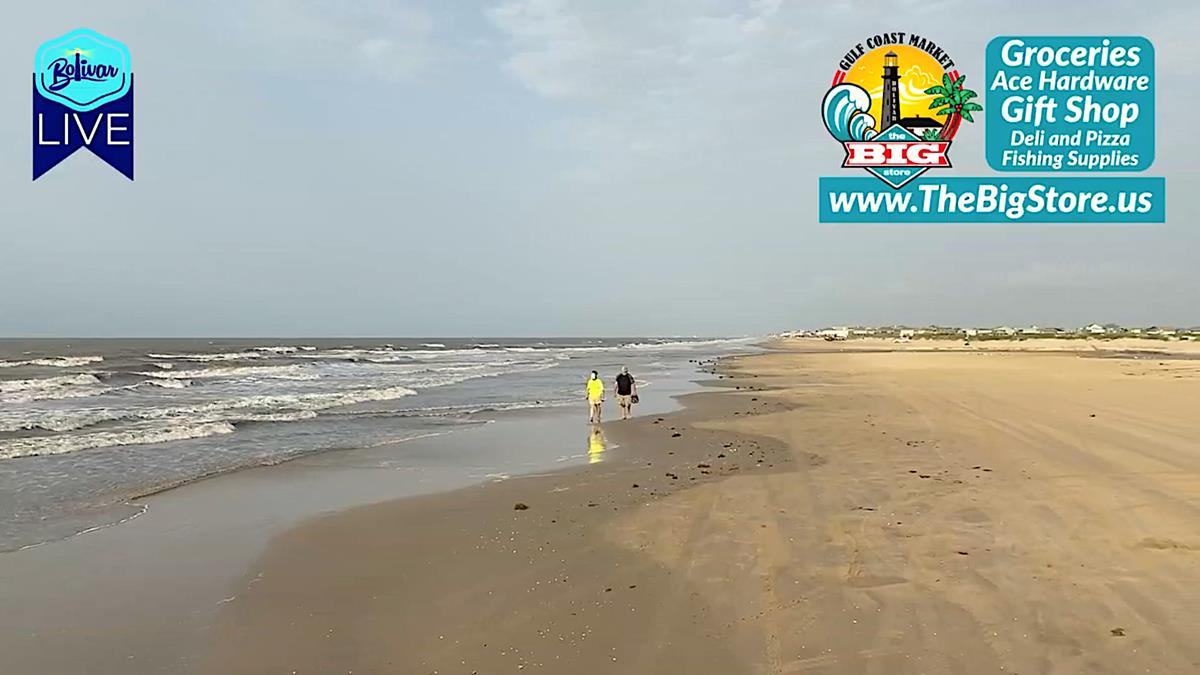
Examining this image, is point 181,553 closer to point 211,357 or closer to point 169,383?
point 169,383

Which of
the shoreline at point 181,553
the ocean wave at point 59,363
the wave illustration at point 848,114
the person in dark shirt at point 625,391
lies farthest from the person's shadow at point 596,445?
the ocean wave at point 59,363

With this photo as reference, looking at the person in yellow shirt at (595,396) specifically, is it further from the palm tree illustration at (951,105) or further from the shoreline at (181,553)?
the palm tree illustration at (951,105)

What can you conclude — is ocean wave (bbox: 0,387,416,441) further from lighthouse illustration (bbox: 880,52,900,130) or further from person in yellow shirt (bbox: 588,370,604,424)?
lighthouse illustration (bbox: 880,52,900,130)

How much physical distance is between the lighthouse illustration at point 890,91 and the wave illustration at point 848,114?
0.45 meters

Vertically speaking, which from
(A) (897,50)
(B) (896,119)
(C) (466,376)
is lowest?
(C) (466,376)

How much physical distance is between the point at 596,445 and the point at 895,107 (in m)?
11.4

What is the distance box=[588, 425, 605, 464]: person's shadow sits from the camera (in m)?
12.8

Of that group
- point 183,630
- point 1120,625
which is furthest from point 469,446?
point 1120,625

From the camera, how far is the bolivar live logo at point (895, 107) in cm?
1777

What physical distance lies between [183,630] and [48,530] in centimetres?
443

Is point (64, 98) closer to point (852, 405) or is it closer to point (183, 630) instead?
point (183, 630)

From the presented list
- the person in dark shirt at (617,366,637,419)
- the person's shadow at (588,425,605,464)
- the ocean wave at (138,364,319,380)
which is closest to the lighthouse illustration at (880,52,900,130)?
the person in dark shirt at (617,366,637,419)

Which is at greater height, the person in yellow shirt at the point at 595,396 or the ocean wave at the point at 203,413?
the person in yellow shirt at the point at 595,396

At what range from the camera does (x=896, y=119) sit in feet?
59.6
